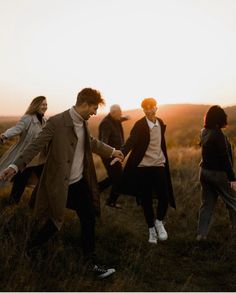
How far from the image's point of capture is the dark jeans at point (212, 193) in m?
6.86

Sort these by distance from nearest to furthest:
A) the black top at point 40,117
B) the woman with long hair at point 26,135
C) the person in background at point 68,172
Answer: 1. the person in background at point 68,172
2. the woman with long hair at point 26,135
3. the black top at point 40,117

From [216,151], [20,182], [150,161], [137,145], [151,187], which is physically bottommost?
[151,187]

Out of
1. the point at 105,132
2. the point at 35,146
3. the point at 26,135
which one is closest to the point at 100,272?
the point at 35,146

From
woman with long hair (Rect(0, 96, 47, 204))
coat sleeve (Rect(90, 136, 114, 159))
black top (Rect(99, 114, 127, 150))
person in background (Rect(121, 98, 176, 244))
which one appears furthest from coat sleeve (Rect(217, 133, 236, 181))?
black top (Rect(99, 114, 127, 150))

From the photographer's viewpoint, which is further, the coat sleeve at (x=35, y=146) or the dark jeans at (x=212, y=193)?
the dark jeans at (x=212, y=193)

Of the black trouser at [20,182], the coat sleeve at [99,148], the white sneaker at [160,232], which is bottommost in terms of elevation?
the white sneaker at [160,232]

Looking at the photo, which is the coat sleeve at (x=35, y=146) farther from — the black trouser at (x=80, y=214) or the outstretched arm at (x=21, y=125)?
the outstretched arm at (x=21, y=125)

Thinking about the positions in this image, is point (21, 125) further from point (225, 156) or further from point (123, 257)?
point (225, 156)

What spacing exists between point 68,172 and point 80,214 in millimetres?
560

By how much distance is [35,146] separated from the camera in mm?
5207

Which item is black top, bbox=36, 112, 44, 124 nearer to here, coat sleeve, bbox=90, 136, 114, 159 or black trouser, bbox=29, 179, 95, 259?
coat sleeve, bbox=90, 136, 114, 159

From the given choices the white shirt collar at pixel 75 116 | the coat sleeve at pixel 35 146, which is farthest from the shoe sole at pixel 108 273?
the white shirt collar at pixel 75 116

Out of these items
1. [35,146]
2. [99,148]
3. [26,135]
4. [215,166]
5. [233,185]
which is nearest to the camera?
[35,146]

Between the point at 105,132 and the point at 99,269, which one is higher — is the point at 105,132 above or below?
above
